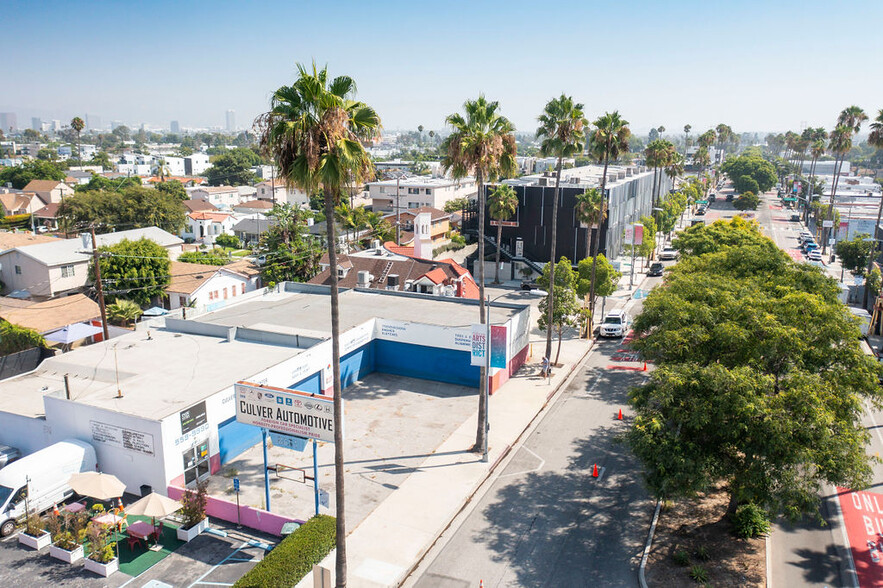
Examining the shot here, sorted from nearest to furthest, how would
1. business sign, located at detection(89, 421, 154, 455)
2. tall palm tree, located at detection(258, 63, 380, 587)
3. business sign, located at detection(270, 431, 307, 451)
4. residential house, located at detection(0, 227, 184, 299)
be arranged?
tall palm tree, located at detection(258, 63, 380, 587)
business sign, located at detection(270, 431, 307, 451)
business sign, located at detection(89, 421, 154, 455)
residential house, located at detection(0, 227, 184, 299)

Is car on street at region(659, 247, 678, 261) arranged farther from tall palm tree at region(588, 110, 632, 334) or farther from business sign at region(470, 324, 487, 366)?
business sign at region(470, 324, 487, 366)

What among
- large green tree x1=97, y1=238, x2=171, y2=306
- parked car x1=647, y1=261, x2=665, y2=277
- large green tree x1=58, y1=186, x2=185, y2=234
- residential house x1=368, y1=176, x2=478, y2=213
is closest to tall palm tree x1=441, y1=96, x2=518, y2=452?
large green tree x1=97, y1=238, x2=171, y2=306

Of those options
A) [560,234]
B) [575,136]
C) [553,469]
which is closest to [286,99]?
[553,469]

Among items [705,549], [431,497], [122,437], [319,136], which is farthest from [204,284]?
[705,549]

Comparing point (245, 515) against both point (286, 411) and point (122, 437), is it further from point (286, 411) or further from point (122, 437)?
point (122, 437)

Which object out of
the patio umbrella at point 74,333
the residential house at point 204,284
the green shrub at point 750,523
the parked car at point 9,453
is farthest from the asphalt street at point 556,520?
the residential house at point 204,284

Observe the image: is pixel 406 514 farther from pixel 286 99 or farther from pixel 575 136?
pixel 575 136
